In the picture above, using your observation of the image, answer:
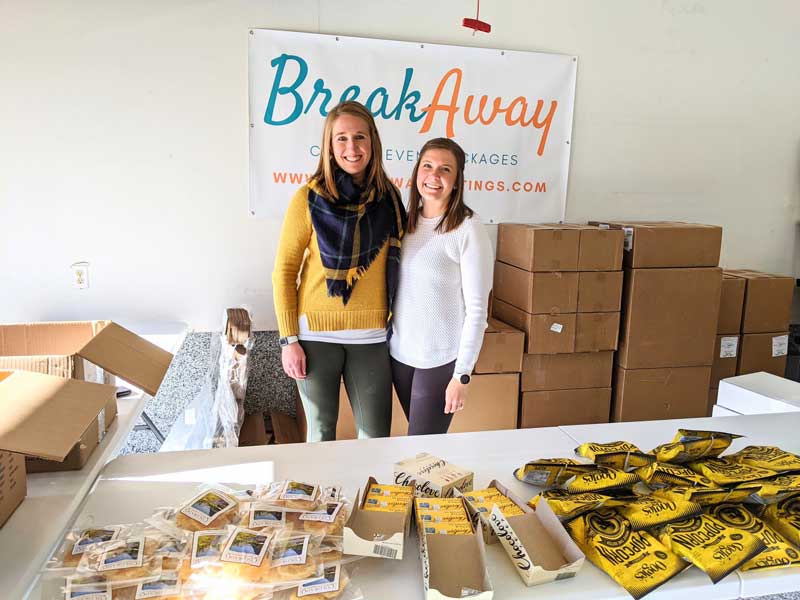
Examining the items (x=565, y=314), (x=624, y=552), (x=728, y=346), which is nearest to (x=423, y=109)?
(x=565, y=314)

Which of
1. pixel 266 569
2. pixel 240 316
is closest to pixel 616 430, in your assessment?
pixel 266 569

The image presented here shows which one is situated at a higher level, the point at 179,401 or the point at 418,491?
the point at 418,491

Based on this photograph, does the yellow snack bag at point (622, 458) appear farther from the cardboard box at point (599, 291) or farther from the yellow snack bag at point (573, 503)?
the cardboard box at point (599, 291)

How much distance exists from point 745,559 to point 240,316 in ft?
6.36

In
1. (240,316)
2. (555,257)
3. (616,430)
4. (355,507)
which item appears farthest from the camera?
(555,257)

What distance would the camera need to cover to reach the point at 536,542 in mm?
916

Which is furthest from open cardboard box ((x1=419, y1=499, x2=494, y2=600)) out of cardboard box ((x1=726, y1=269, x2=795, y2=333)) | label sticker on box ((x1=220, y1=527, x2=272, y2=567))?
cardboard box ((x1=726, y1=269, x2=795, y2=333))

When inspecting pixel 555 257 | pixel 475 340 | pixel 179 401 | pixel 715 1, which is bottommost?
pixel 179 401

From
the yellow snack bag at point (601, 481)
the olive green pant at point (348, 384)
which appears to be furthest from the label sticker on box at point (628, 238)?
the yellow snack bag at point (601, 481)

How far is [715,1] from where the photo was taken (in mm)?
2898

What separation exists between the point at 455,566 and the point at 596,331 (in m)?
1.97

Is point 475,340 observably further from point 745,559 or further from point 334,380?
point 745,559

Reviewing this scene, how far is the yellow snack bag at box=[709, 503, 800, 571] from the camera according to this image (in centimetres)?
88

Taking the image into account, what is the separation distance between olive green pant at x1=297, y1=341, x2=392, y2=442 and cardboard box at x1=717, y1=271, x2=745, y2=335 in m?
1.94
